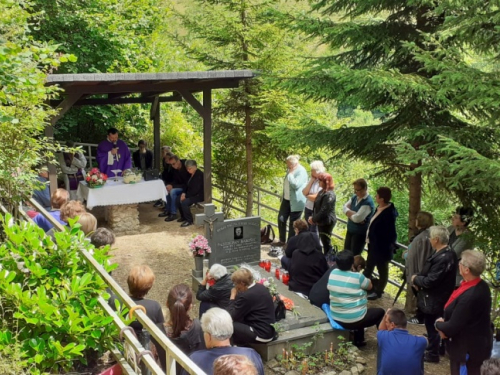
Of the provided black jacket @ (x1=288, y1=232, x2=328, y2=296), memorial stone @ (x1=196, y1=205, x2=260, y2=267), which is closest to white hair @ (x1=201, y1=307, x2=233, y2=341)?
black jacket @ (x1=288, y1=232, x2=328, y2=296)

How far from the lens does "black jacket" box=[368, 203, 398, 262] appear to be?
8.30 metres

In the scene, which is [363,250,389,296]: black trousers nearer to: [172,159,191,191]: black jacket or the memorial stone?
the memorial stone

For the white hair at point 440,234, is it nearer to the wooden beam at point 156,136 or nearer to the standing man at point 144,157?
the standing man at point 144,157

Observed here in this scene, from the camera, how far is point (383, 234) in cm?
838

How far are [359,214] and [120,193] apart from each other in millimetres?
5204

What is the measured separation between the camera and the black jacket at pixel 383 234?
27.2 ft

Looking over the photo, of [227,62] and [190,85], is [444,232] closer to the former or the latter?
[190,85]

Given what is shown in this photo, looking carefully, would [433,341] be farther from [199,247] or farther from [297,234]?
[199,247]

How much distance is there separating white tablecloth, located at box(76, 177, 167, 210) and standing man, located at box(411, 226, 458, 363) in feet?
21.8

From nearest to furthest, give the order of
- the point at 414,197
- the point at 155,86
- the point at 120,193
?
the point at 414,197 < the point at 155,86 < the point at 120,193

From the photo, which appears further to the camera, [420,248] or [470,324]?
[420,248]

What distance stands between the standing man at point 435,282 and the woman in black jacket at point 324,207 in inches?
103

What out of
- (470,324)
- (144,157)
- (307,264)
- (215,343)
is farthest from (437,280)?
(144,157)

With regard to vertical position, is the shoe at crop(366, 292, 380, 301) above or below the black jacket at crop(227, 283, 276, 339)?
below
